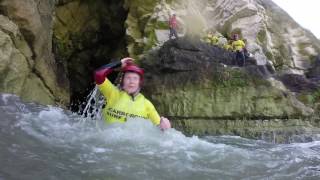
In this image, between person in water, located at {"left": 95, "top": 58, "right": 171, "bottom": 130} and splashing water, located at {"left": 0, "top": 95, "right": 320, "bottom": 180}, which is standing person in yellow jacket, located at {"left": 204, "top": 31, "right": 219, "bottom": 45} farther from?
person in water, located at {"left": 95, "top": 58, "right": 171, "bottom": 130}

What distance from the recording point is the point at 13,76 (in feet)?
37.1

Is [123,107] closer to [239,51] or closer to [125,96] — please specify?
[125,96]

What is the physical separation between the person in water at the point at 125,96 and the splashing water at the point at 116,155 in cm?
16

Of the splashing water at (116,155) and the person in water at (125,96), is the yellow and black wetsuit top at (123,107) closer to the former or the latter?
the person in water at (125,96)

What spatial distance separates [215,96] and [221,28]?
781 cm

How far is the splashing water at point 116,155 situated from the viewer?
17.3ft

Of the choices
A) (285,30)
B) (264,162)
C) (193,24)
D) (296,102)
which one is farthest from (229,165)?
(285,30)

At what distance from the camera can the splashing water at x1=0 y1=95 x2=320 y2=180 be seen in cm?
529

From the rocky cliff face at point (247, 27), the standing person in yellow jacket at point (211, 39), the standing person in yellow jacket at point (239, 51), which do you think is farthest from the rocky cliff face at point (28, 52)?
the standing person in yellow jacket at point (211, 39)

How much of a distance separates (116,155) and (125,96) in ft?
5.06

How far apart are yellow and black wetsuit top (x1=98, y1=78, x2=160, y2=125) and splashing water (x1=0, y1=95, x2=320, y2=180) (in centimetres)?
14

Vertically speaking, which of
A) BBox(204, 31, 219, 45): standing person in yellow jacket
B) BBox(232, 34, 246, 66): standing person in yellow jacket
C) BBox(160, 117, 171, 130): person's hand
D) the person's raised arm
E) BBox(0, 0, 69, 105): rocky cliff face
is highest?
BBox(204, 31, 219, 45): standing person in yellow jacket

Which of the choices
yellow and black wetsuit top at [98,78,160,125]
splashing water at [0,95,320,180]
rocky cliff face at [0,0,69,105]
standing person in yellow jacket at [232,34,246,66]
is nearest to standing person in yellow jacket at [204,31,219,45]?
standing person in yellow jacket at [232,34,246,66]

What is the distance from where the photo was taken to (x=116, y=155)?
635 cm
